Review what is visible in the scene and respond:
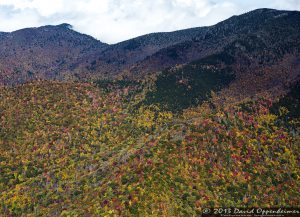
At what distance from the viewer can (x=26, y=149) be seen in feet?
470

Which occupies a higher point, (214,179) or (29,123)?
(29,123)

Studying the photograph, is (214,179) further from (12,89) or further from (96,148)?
(12,89)

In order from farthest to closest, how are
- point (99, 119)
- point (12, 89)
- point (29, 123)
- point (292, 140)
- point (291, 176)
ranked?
point (12, 89), point (99, 119), point (29, 123), point (292, 140), point (291, 176)

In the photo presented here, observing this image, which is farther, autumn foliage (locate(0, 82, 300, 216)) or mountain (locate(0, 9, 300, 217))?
mountain (locate(0, 9, 300, 217))

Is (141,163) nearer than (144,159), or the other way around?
(141,163)

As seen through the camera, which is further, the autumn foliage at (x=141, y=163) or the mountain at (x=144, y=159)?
the mountain at (x=144, y=159)

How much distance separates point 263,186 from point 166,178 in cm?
3067

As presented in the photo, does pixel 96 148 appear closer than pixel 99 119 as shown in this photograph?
Yes

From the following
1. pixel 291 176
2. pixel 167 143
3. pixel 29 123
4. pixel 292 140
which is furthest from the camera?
pixel 29 123

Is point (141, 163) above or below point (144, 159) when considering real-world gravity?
below

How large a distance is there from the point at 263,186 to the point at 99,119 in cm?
9720

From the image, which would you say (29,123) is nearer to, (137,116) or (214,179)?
A: (137,116)

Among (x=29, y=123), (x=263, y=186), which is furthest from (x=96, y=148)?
(x=263, y=186)

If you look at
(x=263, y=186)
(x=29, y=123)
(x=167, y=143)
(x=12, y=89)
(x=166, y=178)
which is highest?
(x=12, y=89)
